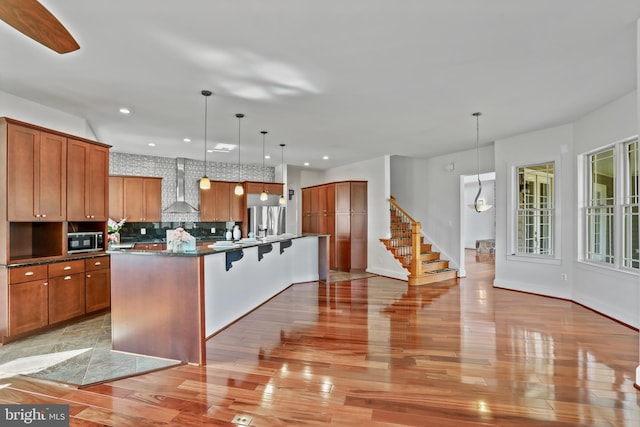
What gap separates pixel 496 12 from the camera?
7.58 feet

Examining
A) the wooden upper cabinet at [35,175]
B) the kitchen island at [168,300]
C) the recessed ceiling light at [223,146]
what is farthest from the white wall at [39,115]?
the kitchen island at [168,300]

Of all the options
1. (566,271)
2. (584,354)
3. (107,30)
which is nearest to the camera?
(107,30)

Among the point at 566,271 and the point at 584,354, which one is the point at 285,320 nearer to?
the point at 584,354

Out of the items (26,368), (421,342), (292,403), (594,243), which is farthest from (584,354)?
(26,368)

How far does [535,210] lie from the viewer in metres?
5.75

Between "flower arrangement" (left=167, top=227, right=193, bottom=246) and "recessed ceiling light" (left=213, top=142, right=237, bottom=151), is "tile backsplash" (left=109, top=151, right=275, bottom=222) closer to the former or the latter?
"recessed ceiling light" (left=213, top=142, right=237, bottom=151)

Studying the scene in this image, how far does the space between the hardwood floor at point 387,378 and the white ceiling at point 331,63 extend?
2788 millimetres

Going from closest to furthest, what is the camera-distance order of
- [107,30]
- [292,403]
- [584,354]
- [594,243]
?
[292,403]
[107,30]
[584,354]
[594,243]

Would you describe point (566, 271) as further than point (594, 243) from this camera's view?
Yes

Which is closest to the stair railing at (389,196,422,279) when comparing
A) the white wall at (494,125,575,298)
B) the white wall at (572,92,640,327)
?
the white wall at (494,125,575,298)

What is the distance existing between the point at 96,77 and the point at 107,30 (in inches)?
40.8

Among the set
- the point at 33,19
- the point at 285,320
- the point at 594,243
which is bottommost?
the point at 285,320

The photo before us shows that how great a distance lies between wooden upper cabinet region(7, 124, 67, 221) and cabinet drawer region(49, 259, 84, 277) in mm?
554

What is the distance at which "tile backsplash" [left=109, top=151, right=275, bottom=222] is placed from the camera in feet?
23.4
